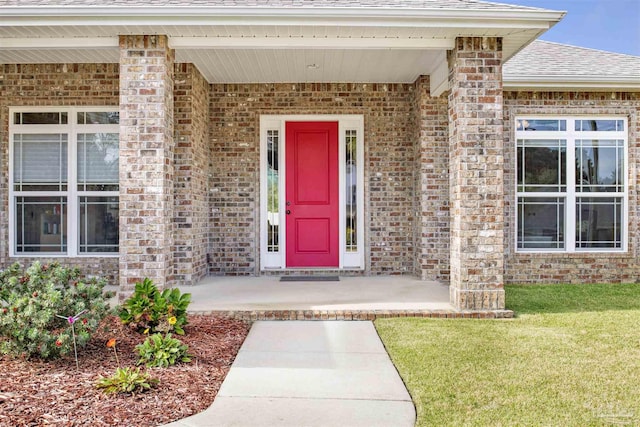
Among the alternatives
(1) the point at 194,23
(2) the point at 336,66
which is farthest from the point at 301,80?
(1) the point at 194,23

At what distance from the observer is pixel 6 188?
769cm

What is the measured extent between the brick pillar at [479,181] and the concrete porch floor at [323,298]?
32 centimetres

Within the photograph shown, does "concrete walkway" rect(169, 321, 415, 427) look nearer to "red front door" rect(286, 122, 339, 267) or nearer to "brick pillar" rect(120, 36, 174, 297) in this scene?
"brick pillar" rect(120, 36, 174, 297)

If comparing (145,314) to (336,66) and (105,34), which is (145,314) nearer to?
(105,34)

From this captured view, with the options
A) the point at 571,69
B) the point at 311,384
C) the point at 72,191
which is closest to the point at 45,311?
the point at 311,384

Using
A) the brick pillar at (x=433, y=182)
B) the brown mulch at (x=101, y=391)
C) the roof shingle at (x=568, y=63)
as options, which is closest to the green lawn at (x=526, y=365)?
the brown mulch at (x=101, y=391)

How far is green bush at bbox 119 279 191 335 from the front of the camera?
15.4 ft

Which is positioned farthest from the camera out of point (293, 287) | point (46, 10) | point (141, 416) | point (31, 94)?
point (31, 94)

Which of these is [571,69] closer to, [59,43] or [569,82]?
[569,82]

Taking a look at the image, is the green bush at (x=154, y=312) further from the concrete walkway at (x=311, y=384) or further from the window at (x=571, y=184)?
the window at (x=571, y=184)

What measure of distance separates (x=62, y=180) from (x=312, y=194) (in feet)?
12.1

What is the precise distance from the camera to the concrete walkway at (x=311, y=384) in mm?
3084

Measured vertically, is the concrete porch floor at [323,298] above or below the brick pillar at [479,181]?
below

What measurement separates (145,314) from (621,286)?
6794mm
